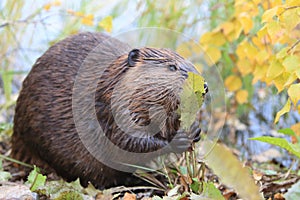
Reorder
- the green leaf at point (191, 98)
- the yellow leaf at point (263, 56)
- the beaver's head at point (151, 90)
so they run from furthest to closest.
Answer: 1. the yellow leaf at point (263, 56)
2. the beaver's head at point (151, 90)
3. the green leaf at point (191, 98)

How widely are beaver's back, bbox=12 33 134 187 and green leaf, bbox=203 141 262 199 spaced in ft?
3.45

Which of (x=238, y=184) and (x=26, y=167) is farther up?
(x=238, y=184)

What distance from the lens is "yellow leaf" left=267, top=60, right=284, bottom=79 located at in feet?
7.79

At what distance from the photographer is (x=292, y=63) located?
7.12ft

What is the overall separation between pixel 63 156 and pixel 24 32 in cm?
215

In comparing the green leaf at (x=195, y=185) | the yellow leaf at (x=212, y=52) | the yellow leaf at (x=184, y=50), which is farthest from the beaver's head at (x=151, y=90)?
the yellow leaf at (x=212, y=52)

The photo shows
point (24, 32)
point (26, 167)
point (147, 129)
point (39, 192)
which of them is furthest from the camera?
point (24, 32)

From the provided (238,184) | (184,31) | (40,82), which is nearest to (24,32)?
(184,31)

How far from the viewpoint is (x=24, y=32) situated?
14.9 ft

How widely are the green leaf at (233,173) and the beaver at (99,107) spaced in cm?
60

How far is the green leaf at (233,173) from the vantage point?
174 cm

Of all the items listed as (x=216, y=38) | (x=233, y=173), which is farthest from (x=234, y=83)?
(x=233, y=173)

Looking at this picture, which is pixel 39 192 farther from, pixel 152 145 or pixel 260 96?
pixel 260 96

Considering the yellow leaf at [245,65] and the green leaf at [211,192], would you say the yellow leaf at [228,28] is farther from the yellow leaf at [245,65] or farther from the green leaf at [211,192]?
the green leaf at [211,192]
